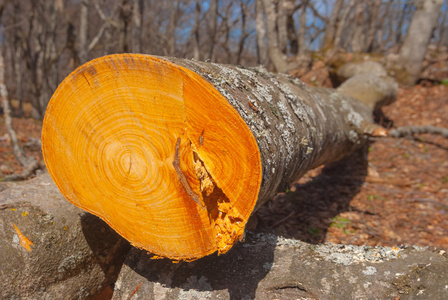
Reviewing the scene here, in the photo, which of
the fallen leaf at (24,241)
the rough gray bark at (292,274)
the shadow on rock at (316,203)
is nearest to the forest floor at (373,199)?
the shadow on rock at (316,203)

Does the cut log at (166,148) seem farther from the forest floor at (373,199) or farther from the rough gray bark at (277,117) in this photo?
the forest floor at (373,199)

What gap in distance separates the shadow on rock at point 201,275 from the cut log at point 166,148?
28cm

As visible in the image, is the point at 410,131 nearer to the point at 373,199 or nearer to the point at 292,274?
the point at 373,199

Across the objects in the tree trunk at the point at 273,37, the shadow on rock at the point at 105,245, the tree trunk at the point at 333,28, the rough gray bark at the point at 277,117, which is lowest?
the shadow on rock at the point at 105,245

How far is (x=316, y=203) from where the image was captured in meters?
4.11

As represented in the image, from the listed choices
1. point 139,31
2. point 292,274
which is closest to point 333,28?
point 139,31

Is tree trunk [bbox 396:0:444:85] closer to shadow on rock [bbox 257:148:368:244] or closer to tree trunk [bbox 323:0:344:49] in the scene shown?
tree trunk [bbox 323:0:344:49]

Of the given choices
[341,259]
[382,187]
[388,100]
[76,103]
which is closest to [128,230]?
[76,103]

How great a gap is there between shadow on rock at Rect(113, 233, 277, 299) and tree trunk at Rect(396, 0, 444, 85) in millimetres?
7241

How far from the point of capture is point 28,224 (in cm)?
179

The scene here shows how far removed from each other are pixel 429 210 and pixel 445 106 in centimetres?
405

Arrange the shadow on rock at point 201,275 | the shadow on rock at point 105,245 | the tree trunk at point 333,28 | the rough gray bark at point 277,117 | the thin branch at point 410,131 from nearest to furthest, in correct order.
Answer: the rough gray bark at point 277,117 < the shadow on rock at point 201,275 < the shadow on rock at point 105,245 < the thin branch at point 410,131 < the tree trunk at point 333,28

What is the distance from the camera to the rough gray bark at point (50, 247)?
67.4 inches

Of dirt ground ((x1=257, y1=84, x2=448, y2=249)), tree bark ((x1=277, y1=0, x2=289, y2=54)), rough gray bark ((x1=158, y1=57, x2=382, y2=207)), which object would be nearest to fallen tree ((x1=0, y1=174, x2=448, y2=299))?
rough gray bark ((x1=158, y1=57, x2=382, y2=207))
